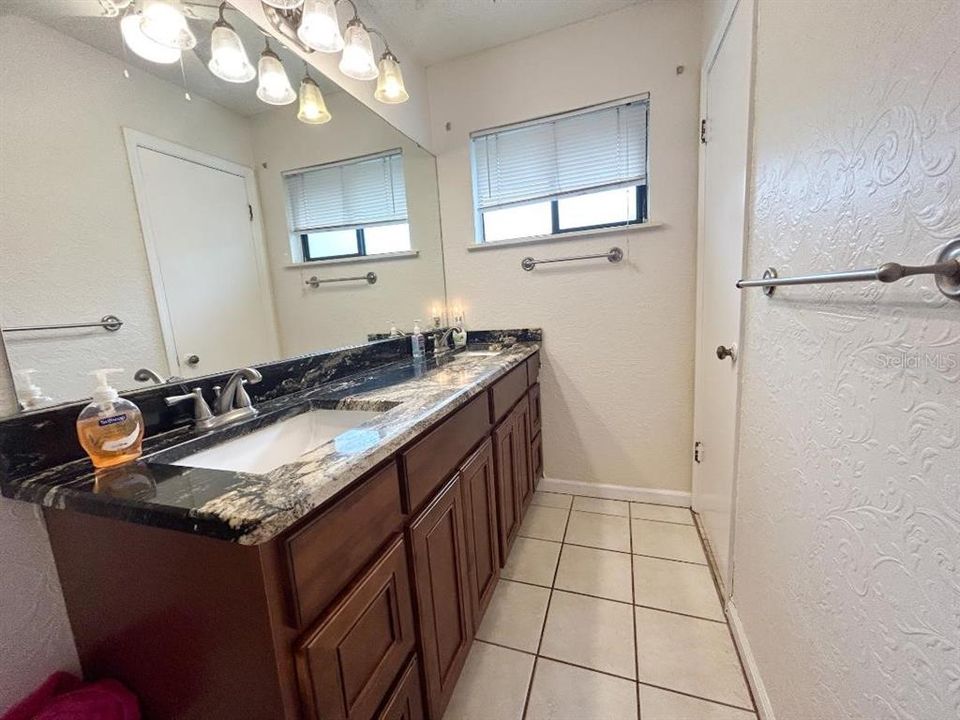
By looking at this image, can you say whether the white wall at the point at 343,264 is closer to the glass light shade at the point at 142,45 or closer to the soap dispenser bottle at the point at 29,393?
the glass light shade at the point at 142,45

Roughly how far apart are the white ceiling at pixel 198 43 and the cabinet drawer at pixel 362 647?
1.23 metres

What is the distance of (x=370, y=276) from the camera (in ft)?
5.68

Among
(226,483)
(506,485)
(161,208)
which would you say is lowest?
(506,485)

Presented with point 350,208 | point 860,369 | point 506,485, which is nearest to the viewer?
point 860,369

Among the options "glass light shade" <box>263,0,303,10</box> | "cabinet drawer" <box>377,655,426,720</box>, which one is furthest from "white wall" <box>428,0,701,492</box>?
"cabinet drawer" <box>377,655,426,720</box>

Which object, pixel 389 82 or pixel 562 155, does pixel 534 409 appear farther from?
pixel 389 82

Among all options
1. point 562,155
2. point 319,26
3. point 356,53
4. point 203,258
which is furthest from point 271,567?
point 562,155

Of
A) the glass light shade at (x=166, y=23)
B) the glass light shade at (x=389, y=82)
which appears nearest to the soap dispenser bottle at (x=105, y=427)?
the glass light shade at (x=166, y=23)

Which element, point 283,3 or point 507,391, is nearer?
point 283,3

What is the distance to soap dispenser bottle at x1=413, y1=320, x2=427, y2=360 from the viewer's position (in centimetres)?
191

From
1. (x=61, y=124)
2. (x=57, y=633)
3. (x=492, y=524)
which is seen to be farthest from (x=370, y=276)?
(x=57, y=633)

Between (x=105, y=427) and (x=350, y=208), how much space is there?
123 centimetres

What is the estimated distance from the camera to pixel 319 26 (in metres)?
1.19

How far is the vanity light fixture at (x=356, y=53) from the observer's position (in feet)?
4.41
